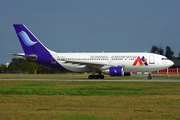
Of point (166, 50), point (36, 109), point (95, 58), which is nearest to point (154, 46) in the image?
point (166, 50)

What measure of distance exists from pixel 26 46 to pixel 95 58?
35.4ft

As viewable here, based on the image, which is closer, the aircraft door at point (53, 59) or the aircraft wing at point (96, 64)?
the aircraft wing at point (96, 64)

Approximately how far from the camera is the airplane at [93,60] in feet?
125

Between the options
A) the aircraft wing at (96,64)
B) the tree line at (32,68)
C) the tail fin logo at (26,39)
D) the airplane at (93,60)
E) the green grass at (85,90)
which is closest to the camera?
the green grass at (85,90)

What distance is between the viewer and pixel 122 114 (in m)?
10.3

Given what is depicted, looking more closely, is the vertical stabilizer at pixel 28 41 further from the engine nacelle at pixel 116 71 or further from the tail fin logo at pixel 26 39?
the engine nacelle at pixel 116 71

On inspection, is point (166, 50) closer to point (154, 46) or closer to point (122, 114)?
point (154, 46)

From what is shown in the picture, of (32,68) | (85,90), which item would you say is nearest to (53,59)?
(85,90)

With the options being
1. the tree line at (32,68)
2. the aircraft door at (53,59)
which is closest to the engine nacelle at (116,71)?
the aircraft door at (53,59)

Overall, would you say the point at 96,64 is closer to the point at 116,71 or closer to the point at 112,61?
the point at 112,61

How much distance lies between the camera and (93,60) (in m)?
40.1

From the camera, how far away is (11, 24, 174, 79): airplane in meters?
38.2

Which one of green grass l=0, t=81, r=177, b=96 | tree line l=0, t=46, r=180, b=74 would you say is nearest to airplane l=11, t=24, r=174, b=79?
green grass l=0, t=81, r=177, b=96

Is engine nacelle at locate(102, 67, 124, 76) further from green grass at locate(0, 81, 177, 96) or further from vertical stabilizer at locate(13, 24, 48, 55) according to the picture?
green grass at locate(0, 81, 177, 96)
